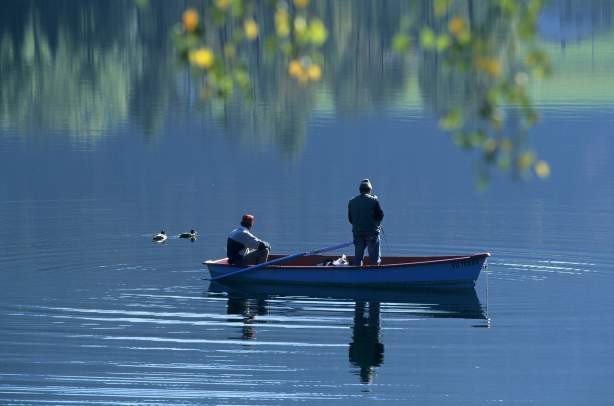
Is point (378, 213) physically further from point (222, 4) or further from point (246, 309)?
point (222, 4)

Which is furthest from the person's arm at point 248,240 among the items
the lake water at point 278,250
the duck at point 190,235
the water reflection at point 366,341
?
the duck at point 190,235

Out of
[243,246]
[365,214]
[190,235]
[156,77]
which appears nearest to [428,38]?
[365,214]

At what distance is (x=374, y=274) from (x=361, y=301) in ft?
3.45

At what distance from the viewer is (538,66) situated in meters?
9.96

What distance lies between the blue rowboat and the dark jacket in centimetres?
77

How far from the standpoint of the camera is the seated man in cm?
3106

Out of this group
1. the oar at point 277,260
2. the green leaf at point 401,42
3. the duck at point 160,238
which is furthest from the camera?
the duck at point 160,238

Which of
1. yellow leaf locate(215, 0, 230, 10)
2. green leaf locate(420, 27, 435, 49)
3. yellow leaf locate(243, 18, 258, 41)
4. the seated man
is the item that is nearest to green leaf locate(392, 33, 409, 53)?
green leaf locate(420, 27, 435, 49)

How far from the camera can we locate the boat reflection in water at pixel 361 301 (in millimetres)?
27141

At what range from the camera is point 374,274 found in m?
30.6

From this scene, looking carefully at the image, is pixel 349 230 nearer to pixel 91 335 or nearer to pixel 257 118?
pixel 91 335

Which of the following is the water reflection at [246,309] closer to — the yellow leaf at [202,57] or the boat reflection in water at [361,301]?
the boat reflection in water at [361,301]

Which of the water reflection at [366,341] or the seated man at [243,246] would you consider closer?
the water reflection at [366,341]

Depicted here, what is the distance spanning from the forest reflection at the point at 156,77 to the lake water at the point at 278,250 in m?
0.59
